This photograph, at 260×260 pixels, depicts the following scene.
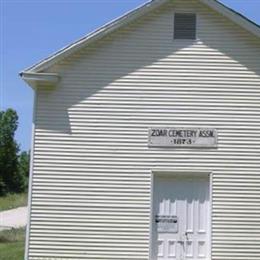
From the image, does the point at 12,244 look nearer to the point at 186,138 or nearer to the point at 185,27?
the point at 186,138

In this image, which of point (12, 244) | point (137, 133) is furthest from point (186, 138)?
point (12, 244)

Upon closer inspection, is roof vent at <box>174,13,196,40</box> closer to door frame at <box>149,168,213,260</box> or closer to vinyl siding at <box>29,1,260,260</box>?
vinyl siding at <box>29,1,260,260</box>

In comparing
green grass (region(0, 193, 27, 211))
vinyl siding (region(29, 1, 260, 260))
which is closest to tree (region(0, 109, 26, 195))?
green grass (region(0, 193, 27, 211))

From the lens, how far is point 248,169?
52.9ft

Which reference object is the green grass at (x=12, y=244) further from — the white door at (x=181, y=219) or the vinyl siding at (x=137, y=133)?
the white door at (x=181, y=219)

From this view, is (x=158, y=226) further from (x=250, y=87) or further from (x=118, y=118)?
(x=250, y=87)

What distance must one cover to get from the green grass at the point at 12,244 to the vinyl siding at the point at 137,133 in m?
4.73

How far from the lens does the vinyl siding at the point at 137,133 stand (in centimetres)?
1596

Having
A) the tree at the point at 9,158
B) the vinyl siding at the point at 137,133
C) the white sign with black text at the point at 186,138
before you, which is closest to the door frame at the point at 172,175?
the vinyl siding at the point at 137,133

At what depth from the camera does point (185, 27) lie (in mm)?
16500

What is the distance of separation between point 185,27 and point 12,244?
1249 centimetres

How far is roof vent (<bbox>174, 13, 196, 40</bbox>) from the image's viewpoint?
54.2 ft

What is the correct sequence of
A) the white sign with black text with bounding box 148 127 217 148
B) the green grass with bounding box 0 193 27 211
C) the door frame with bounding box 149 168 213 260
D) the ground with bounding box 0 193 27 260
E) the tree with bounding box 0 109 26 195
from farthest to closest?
the tree with bounding box 0 109 26 195, the green grass with bounding box 0 193 27 211, the ground with bounding box 0 193 27 260, the white sign with black text with bounding box 148 127 217 148, the door frame with bounding box 149 168 213 260

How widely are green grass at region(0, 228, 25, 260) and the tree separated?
2091 inches
